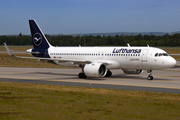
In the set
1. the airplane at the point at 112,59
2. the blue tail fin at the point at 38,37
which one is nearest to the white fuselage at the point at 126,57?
the airplane at the point at 112,59

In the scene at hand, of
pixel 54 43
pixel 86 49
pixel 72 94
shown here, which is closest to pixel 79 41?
pixel 54 43

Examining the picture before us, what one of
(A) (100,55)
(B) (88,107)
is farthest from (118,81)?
(B) (88,107)

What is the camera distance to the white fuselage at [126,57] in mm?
28984

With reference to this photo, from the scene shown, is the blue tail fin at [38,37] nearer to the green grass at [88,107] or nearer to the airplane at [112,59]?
the airplane at [112,59]

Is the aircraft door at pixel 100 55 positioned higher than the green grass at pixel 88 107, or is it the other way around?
the aircraft door at pixel 100 55

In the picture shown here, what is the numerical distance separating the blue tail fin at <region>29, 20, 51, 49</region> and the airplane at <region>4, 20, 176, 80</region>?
55.3 inches

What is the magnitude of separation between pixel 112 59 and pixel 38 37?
40.7 feet

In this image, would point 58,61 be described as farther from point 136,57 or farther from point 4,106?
point 4,106

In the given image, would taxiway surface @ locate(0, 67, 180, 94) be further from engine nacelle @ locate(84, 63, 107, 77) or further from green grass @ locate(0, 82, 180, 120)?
green grass @ locate(0, 82, 180, 120)

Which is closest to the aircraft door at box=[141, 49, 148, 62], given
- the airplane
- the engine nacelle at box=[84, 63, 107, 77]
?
the airplane

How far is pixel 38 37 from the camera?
3859 centimetres

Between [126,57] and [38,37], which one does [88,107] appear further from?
[38,37]

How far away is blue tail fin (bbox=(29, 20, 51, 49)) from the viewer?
126 feet

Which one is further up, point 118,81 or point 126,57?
point 126,57
